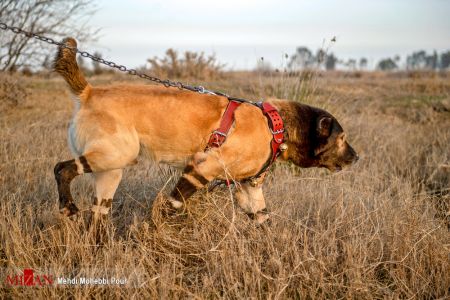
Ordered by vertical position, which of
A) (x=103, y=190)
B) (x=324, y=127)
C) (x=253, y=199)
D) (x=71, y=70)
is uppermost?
(x=71, y=70)

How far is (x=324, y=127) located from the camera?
425cm

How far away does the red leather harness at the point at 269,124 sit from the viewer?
3.80 m

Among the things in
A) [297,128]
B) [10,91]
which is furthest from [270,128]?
[10,91]

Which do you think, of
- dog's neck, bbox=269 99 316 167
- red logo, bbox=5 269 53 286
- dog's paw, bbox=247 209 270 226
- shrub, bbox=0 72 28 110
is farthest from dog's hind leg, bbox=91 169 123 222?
shrub, bbox=0 72 28 110

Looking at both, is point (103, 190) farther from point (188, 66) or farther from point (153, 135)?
point (188, 66)

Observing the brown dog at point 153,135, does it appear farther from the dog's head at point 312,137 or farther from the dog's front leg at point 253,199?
the dog's front leg at point 253,199

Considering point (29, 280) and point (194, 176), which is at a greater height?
point (194, 176)

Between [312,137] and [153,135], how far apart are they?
1584 millimetres

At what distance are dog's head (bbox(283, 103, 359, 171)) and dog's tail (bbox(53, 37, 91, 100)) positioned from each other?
194cm

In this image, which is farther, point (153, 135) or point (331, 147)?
point (331, 147)

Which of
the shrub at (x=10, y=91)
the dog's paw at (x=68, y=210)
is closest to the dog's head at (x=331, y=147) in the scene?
the dog's paw at (x=68, y=210)

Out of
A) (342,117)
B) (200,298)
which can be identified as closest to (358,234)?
(200,298)

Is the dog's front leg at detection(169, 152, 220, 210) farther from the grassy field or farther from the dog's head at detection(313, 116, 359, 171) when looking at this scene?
the dog's head at detection(313, 116, 359, 171)

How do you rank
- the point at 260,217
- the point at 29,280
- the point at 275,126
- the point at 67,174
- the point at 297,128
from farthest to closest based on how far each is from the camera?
the point at 260,217
the point at 297,128
the point at 275,126
the point at 67,174
the point at 29,280
